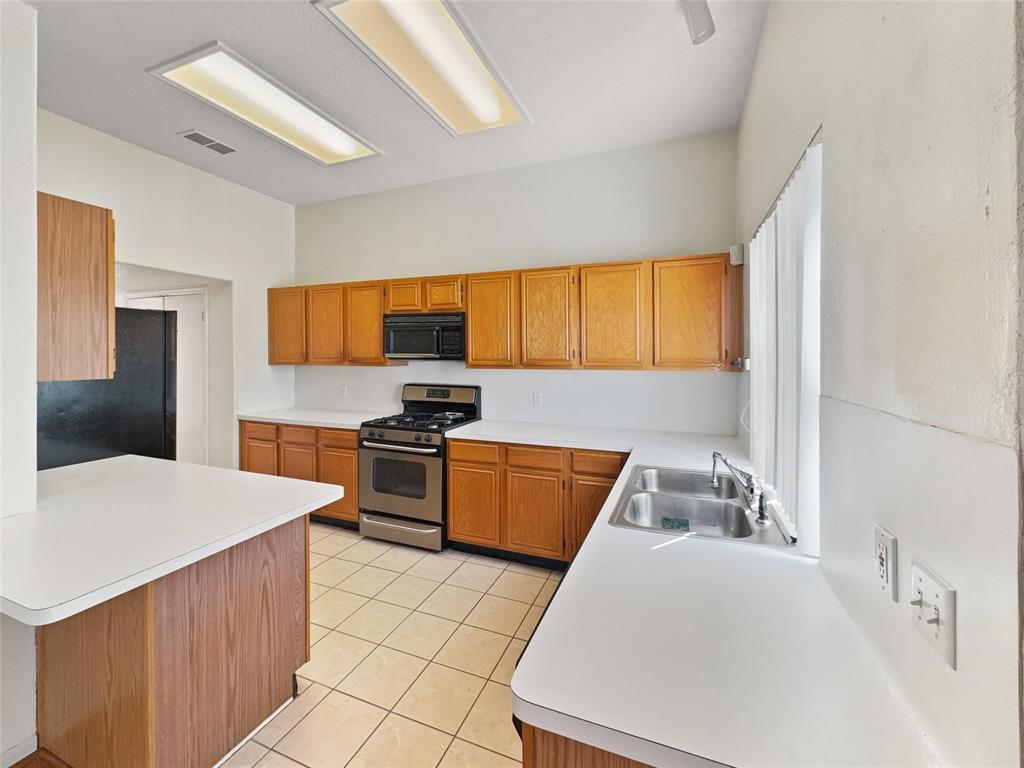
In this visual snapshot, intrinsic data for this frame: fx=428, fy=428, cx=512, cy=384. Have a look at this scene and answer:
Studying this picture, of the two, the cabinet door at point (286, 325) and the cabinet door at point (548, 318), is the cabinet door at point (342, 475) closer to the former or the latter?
the cabinet door at point (286, 325)

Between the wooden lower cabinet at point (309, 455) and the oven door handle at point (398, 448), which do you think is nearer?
the oven door handle at point (398, 448)

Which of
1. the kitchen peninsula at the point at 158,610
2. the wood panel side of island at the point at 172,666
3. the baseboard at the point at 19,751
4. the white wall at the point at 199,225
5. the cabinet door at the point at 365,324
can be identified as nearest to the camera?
the kitchen peninsula at the point at 158,610

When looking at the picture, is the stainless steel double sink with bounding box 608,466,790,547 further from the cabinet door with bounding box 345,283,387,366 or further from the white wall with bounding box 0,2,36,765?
the cabinet door with bounding box 345,283,387,366

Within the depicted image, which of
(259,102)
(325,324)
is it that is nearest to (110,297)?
(259,102)

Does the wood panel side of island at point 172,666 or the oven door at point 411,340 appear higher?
the oven door at point 411,340

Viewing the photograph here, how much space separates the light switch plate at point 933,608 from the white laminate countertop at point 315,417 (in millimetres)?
3518

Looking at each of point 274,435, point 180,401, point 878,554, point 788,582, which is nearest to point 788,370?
point 788,582

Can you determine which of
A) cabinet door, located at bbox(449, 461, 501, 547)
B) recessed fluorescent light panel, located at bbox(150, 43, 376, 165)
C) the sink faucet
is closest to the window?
the sink faucet

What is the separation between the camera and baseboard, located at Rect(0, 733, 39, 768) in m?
1.48

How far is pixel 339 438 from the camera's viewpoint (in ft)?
12.1

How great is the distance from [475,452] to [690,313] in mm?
1781

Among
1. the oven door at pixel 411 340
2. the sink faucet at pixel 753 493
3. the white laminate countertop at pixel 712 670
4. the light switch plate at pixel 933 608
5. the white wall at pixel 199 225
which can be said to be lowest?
the white laminate countertop at pixel 712 670

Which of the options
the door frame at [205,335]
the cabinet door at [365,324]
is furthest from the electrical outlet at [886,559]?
the door frame at [205,335]

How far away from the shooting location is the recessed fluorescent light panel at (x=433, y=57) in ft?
6.50
